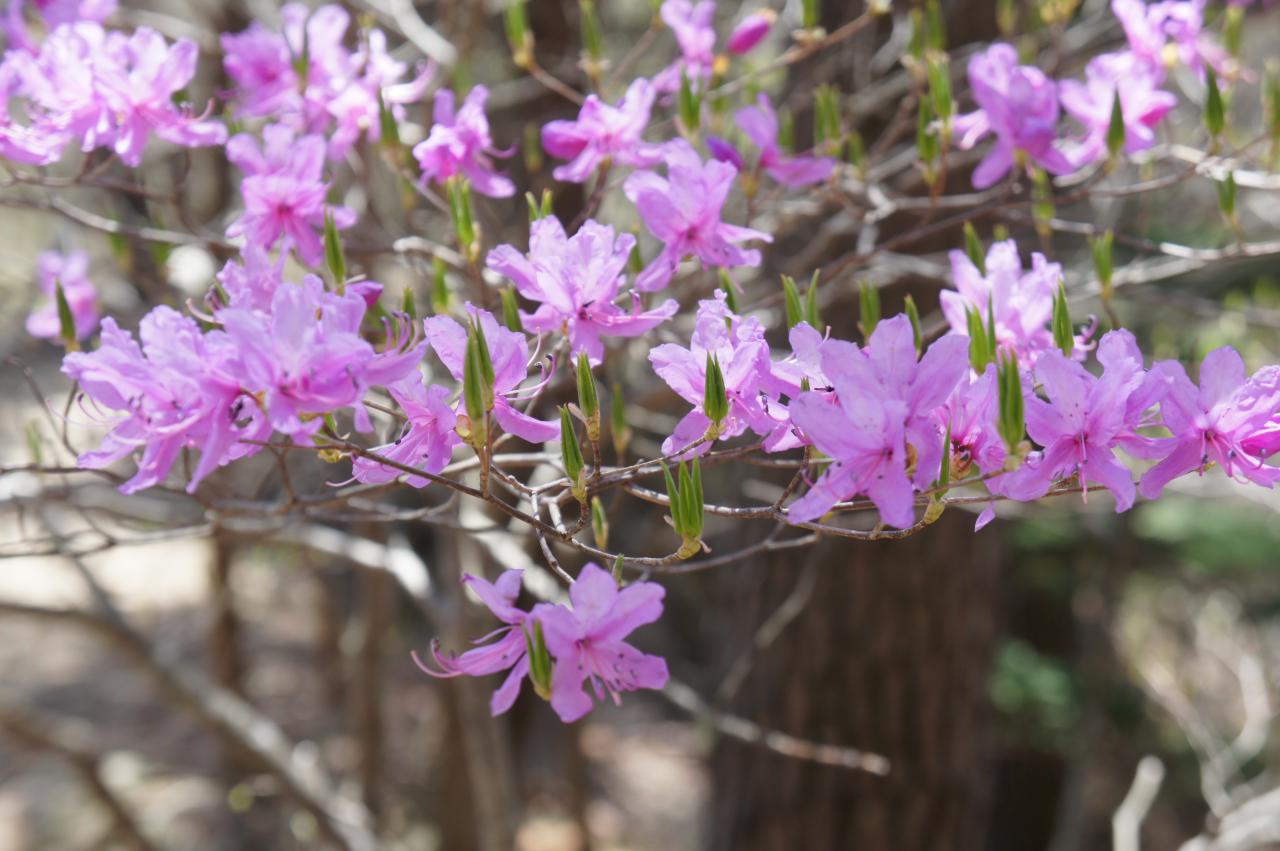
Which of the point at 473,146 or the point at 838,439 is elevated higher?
the point at 473,146

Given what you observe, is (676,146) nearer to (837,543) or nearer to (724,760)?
(837,543)

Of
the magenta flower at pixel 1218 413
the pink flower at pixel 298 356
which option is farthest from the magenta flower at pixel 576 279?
the magenta flower at pixel 1218 413

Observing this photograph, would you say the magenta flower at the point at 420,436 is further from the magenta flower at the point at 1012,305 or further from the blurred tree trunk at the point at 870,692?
the blurred tree trunk at the point at 870,692

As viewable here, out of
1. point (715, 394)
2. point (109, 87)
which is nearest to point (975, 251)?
point (715, 394)

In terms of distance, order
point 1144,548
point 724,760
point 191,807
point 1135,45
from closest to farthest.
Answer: point 1135,45
point 724,760
point 1144,548
point 191,807

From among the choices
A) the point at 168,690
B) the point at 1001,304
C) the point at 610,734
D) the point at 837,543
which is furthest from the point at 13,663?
the point at 1001,304

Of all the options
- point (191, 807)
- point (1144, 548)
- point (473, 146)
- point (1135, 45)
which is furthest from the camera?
point (191, 807)
